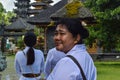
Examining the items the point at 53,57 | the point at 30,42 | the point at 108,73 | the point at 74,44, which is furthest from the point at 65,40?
the point at 108,73

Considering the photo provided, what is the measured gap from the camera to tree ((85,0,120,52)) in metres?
34.2

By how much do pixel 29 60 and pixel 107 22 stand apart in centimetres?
2819

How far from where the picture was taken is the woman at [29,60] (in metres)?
7.28

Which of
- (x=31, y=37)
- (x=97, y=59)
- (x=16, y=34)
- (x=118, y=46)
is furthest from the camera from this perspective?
(x=16, y=34)

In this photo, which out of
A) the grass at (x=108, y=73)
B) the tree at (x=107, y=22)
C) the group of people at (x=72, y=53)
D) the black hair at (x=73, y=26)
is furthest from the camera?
the tree at (x=107, y=22)

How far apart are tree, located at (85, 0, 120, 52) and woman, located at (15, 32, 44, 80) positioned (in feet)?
87.7

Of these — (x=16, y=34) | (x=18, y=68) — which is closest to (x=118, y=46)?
(x=18, y=68)

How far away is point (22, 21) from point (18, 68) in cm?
7832

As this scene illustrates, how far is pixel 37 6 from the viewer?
3487 inches

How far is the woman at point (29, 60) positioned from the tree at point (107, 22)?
26.7 meters

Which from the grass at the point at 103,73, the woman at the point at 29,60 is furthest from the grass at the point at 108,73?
the woman at the point at 29,60

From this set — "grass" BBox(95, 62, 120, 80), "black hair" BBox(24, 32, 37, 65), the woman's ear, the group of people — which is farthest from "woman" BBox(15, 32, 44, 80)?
"grass" BBox(95, 62, 120, 80)

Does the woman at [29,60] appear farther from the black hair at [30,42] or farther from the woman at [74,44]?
the woman at [74,44]

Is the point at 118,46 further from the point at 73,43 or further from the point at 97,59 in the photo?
the point at 73,43
